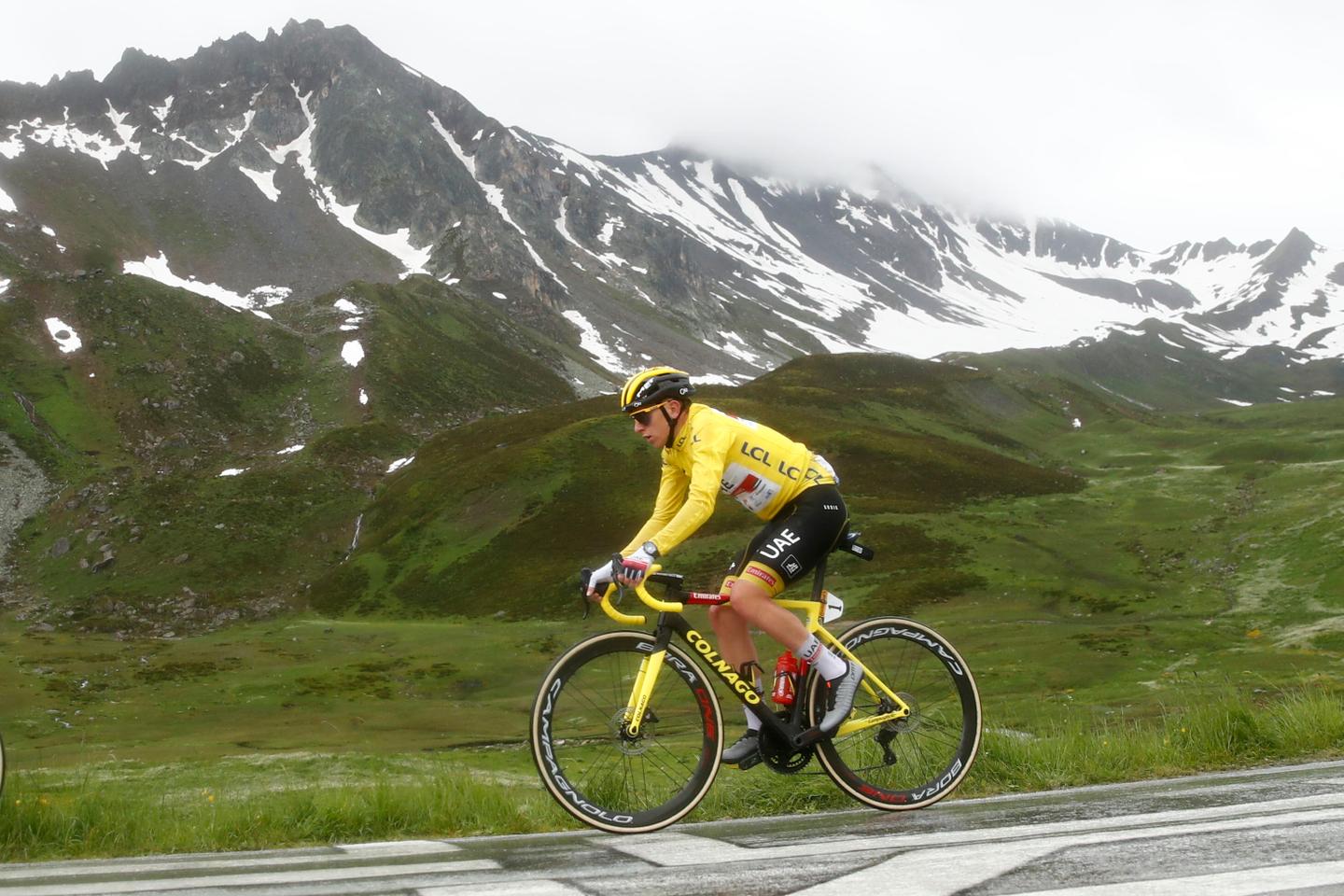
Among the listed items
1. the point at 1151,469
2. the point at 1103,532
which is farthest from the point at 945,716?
the point at 1151,469

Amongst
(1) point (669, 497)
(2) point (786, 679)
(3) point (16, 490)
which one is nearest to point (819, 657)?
(2) point (786, 679)

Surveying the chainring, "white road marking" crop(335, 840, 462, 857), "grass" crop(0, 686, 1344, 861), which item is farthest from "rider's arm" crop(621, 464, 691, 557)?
"white road marking" crop(335, 840, 462, 857)

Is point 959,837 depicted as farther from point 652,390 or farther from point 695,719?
point 652,390

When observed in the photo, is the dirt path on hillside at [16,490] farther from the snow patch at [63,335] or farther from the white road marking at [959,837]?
the white road marking at [959,837]

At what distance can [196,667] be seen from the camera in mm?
72125

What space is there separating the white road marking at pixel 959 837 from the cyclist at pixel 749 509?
197 centimetres

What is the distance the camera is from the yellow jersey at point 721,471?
26.9 feet

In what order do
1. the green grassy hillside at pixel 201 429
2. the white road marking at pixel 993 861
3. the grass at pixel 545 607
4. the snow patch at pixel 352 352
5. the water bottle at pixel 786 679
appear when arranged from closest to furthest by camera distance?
1. the white road marking at pixel 993 861
2. the water bottle at pixel 786 679
3. the grass at pixel 545 607
4. the green grassy hillside at pixel 201 429
5. the snow patch at pixel 352 352

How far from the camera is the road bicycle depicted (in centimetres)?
790

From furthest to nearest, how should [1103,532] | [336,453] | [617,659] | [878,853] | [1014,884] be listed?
[336,453], [1103,532], [617,659], [878,853], [1014,884]

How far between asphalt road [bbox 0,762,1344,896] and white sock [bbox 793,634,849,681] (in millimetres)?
1194

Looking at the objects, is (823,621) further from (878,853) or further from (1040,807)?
(878,853)

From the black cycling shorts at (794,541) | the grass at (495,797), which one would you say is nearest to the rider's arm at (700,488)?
the black cycling shorts at (794,541)

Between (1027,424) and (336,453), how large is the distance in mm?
111772
